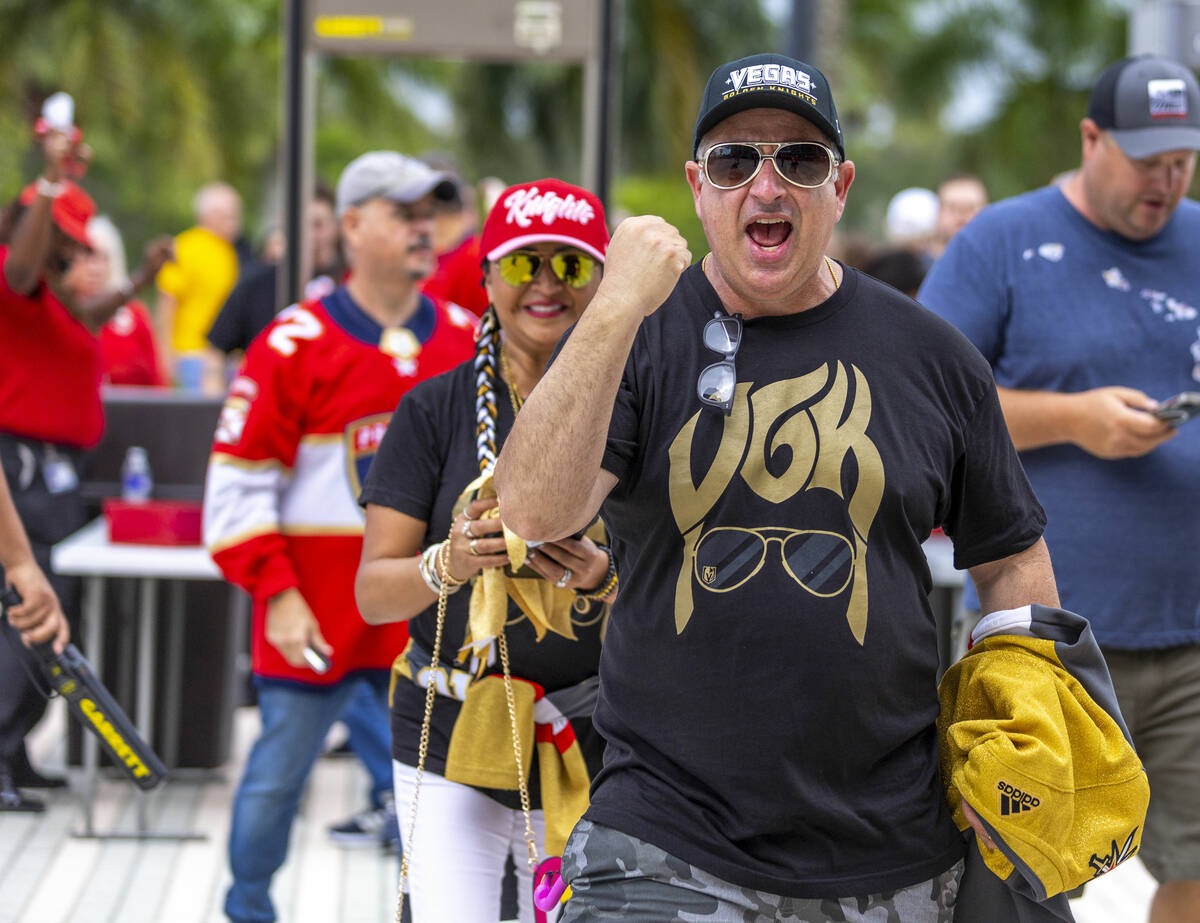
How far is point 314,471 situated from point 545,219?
5.61ft

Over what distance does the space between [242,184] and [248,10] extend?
8.51ft

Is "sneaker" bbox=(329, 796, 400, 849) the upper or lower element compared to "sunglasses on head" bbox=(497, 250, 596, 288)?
lower

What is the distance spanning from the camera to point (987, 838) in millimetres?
2398

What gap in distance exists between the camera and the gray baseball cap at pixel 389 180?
15.6 ft

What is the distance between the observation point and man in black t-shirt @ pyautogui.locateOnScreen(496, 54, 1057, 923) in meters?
2.31

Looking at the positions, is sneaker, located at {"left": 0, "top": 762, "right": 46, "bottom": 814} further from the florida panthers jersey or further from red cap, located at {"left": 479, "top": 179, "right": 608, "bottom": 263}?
red cap, located at {"left": 479, "top": 179, "right": 608, "bottom": 263}

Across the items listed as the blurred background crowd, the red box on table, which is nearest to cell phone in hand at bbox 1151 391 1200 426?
the red box on table

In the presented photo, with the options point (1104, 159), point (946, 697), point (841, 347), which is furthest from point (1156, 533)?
point (841, 347)

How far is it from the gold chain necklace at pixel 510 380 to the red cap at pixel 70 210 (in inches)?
97.7

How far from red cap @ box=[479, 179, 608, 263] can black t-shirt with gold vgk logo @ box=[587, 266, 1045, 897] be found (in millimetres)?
864

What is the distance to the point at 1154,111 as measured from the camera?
A: 11.6 ft

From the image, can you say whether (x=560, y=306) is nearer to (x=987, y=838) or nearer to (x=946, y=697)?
(x=946, y=697)

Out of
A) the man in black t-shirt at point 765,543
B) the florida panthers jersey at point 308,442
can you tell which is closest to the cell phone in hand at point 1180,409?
the man in black t-shirt at point 765,543

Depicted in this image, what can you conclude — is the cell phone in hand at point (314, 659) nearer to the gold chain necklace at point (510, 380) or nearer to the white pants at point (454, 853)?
the white pants at point (454, 853)
